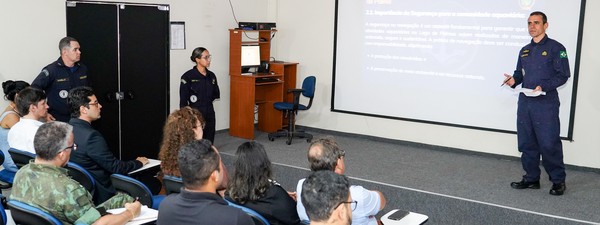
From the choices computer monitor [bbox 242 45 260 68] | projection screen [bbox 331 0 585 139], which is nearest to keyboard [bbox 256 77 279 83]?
computer monitor [bbox 242 45 260 68]

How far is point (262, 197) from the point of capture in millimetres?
2990

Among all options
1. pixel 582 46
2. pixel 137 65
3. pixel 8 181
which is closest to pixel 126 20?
pixel 137 65

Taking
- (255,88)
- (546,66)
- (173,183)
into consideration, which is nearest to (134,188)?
(173,183)

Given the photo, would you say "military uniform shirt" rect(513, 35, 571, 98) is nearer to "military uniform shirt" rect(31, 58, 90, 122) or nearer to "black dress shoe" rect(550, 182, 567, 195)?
"black dress shoe" rect(550, 182, 567, 195)

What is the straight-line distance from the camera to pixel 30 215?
2711 millimetres

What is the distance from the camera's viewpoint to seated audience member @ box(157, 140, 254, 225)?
2451 millimetres

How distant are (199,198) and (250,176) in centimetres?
52

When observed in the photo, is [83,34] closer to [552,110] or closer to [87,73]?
[87,73]

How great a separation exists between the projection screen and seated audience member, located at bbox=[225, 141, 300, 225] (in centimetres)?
441

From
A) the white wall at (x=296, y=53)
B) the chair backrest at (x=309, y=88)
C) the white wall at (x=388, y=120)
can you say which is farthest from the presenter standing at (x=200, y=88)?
the white wall at (x=388, y=120)

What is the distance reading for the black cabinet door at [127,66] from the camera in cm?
618

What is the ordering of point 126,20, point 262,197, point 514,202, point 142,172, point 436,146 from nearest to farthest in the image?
1. point 262,197
2. point 142,172
3. point 514,202
4. point 126,20
5. point 436,146

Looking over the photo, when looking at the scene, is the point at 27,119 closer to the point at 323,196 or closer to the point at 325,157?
the point at 325,157

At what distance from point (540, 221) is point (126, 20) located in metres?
4.49
